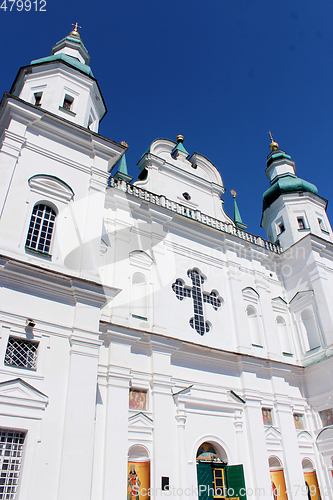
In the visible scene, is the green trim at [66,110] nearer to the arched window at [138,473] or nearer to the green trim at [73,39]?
the green trim at [73,39]

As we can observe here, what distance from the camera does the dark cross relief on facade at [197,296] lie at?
1477 cm

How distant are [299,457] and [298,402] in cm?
215

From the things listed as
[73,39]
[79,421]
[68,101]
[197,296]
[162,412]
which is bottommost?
[79,421]

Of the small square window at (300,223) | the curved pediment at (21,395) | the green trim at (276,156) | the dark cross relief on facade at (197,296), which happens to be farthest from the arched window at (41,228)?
the green trim at (276,156)

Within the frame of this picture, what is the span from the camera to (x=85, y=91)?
1477cm

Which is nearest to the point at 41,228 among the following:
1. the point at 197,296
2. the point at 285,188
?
the point at 197,296

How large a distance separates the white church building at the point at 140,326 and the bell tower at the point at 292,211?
1.05ft

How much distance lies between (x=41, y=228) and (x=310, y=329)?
39.9 feet

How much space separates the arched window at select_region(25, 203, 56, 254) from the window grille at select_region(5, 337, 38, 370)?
7.84ft

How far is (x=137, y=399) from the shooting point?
11.7m

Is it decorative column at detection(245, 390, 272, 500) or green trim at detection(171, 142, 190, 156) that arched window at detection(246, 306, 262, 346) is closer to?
decorative column at detection(245, 390, 272, 500)

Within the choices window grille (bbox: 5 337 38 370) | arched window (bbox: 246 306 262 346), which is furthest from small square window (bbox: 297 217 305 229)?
window grille (bbox: 5 337 38 370)

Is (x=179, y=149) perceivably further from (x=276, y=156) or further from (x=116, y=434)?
(x=116, y=434)

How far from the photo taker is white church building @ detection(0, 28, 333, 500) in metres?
8.97
